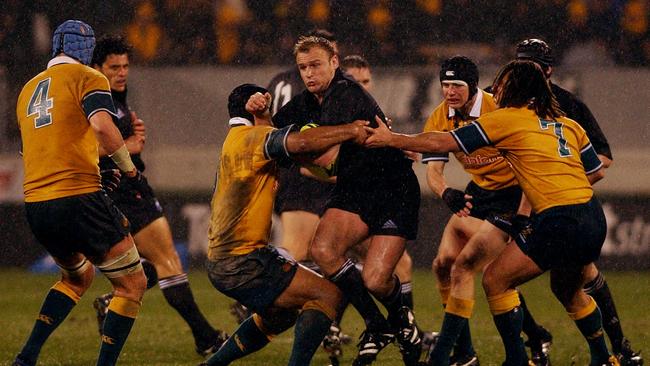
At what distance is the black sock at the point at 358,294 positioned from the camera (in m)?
7.36

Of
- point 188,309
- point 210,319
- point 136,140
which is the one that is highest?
point 136,140

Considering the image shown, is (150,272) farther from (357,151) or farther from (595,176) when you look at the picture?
(595,176)

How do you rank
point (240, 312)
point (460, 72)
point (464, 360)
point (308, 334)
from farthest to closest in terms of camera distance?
point (240, 312)
point (460, 72)
point (464, 360)
point (308, 334)

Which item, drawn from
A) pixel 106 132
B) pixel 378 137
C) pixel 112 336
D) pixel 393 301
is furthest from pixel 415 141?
pixel 112 336

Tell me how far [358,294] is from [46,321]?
1.98 m

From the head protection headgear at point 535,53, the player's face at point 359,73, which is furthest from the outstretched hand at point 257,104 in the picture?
the player's face at point 359,73

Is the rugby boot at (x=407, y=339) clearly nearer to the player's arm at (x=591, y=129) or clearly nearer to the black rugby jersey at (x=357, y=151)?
the black rugby jersey at (x=357, y=151)

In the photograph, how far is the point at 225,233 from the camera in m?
6.83

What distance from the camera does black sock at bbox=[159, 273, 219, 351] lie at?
877cm

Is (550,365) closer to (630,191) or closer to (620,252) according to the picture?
(620,252)

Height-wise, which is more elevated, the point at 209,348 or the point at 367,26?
the point at 367,26

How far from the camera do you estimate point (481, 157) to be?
26.4ft

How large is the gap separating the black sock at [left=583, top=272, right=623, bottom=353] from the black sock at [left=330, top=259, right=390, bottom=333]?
157cm

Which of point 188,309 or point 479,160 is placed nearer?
point 479,160
